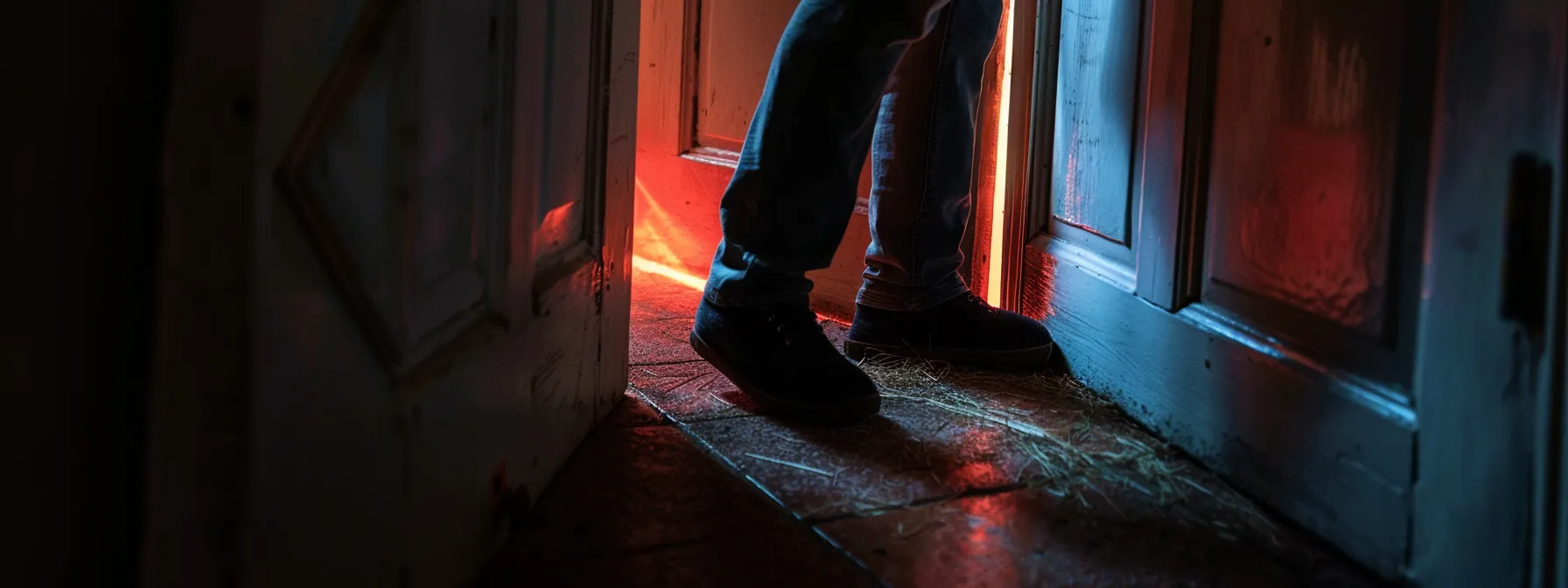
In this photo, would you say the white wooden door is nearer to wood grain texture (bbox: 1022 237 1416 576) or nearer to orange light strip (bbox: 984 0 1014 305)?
wood grain texture (bbox: 1022 237 1416 576)

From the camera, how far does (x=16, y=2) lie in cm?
46

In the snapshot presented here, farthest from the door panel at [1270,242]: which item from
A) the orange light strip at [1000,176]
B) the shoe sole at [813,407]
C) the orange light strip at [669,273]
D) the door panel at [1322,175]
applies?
the orange light strip at [669,273]

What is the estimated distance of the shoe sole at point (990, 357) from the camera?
1.76m

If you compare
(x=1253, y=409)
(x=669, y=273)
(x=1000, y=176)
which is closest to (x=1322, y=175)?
(x=1253, y=409)

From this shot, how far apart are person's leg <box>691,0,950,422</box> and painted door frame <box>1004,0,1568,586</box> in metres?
0.64

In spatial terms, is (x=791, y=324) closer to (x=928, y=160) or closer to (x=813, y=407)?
(x=813, y=407)

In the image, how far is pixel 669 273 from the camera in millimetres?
2580

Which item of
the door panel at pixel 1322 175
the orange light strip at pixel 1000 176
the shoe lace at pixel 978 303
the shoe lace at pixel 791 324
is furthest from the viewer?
the orange light strip at pixel 1000 176

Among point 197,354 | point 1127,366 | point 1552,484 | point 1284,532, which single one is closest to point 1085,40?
point 1127,366

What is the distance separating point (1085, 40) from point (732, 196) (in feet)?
1.95

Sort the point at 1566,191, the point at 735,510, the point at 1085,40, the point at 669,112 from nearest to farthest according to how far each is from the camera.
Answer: the point at 1566,191 < the point at 735,510 < the point at 1085,40 < the point at 669,112

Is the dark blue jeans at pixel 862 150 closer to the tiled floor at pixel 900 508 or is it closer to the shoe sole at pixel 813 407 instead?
the shoe sole at pixel 813 407

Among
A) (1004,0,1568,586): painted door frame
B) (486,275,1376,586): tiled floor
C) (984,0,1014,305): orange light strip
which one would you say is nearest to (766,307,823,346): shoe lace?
(486,275,1376,586): tiled floor

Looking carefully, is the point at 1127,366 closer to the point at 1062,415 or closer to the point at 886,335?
the point at 1062,415
